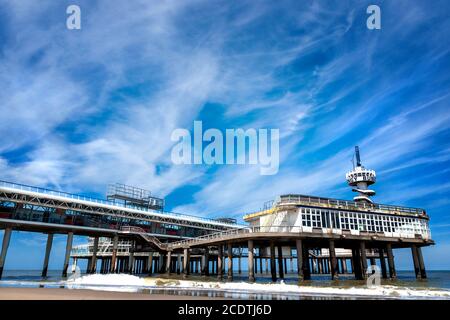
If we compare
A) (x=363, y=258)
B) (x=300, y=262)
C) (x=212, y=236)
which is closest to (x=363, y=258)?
(x=363, y=258)

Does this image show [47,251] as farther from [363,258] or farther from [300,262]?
[363,258]

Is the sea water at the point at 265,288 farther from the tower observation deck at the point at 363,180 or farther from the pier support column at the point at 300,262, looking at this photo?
the tower observation deck at the point at 363,180

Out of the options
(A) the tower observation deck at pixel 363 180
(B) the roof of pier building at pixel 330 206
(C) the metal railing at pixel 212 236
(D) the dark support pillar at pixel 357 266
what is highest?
(A) the tower observation deck at pixel 363 180

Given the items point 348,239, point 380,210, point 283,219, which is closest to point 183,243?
point 283,219

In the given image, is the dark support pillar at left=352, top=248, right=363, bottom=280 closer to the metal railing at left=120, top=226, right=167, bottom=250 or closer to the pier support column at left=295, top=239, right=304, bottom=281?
the pier support column at left=295, top=239, right=304, bottom=281

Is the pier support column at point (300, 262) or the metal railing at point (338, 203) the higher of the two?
the metal railing at point (338, 203)

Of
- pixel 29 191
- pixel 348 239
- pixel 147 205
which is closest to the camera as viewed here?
pixel 348 239

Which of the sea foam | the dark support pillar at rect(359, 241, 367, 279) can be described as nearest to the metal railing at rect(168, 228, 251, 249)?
the sea foam

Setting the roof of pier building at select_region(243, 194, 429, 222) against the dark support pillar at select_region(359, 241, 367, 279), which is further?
the dark support pillar at select_region(359, 241, 367, 279)

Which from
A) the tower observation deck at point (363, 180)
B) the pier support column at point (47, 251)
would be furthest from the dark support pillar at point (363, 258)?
the pier support column at point (47, 251)

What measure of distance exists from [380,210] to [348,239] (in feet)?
26.0

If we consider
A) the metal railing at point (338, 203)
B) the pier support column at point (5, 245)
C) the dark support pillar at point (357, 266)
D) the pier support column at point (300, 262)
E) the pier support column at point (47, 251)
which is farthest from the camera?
the pier support column at point (47, 251)
